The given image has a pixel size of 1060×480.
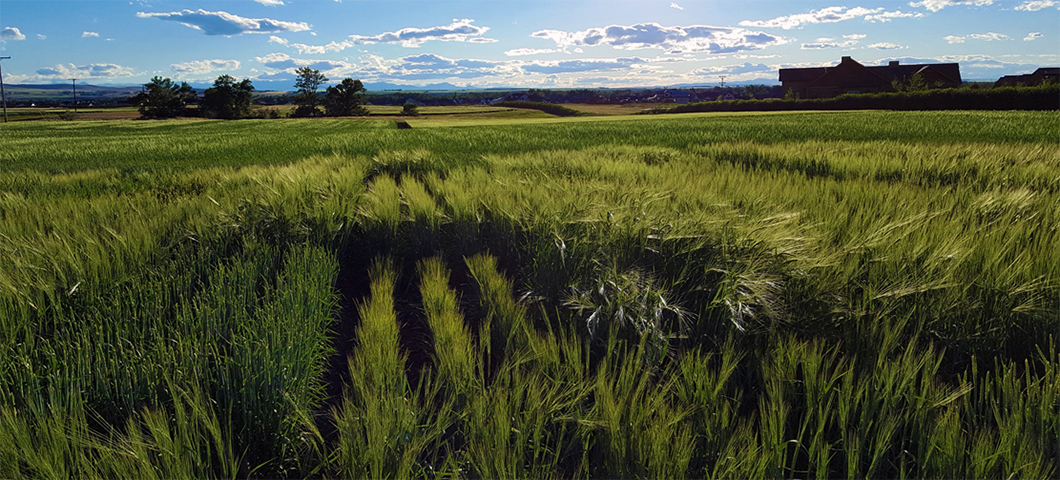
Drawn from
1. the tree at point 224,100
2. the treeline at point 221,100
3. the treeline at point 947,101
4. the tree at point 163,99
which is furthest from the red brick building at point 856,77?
the tree at point 163,99

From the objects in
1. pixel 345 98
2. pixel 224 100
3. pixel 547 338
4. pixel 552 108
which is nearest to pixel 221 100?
pixel 224 100

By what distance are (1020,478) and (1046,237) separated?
5.63 feet

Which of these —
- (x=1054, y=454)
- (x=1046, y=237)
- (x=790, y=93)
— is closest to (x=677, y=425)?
(x=1054, y=454)

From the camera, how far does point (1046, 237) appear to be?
217 centimetres

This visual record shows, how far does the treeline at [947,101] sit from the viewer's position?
27.5m

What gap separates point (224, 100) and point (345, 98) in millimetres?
15784

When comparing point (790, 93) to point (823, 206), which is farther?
point (790, 93)

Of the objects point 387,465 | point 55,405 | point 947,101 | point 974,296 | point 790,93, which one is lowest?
point 387,465

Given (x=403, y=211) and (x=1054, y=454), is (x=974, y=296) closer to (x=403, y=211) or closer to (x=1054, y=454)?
(x=1054, y=454)

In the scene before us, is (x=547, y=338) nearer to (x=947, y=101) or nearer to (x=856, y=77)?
(x=947, y=101)

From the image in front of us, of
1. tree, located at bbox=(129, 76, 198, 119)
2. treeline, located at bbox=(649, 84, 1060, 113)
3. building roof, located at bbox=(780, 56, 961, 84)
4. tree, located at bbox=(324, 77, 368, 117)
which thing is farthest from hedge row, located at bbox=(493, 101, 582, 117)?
tree, located at bbox=(129, 76, 198, 119)

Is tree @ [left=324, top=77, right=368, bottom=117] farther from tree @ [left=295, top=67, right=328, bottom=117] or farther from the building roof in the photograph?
the building roof

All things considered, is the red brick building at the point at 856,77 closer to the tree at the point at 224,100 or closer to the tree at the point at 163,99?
the tree at the point at 224,100

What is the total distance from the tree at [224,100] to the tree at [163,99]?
3078 mm
